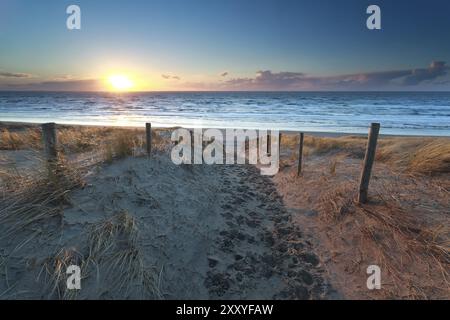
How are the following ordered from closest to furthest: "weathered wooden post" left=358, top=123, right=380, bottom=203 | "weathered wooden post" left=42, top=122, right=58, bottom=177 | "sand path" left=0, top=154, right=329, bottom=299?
"sand path" left=0, top=154, right=329, bottom=299
"weathered wooden post" left=42, top=122, right=58, bottom=177
"weathered wooden post" left=358, top=123, right=380, bottom=203

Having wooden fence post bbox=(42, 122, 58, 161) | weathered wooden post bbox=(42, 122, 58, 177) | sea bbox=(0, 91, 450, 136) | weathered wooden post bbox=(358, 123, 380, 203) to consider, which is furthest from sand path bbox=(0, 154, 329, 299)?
sea bbox=(0, 91, 450, 136)

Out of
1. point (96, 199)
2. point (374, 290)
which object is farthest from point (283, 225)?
point (96, 199)

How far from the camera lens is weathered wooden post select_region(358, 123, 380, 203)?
21.7ft

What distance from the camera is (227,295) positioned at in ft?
15.7

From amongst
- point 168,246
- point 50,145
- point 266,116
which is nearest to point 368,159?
point 168,246

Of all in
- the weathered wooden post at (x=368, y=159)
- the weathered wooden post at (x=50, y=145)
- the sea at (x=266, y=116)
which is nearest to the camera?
the weathered wooden post at (x=50, y=145)

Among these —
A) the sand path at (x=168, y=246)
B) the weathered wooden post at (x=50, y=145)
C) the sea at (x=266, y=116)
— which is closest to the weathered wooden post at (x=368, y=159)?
the sand path at (x=168, y=246)

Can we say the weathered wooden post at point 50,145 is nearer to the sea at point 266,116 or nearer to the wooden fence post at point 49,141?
the wooden fence post at point 49,141

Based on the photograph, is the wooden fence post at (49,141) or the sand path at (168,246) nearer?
the sand path at (168,246)

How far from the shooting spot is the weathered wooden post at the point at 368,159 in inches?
261

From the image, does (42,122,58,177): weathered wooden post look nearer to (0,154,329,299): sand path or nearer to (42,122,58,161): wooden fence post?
(42,122,58,161): wooden fence post

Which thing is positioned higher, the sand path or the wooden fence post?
the wooden fence post
